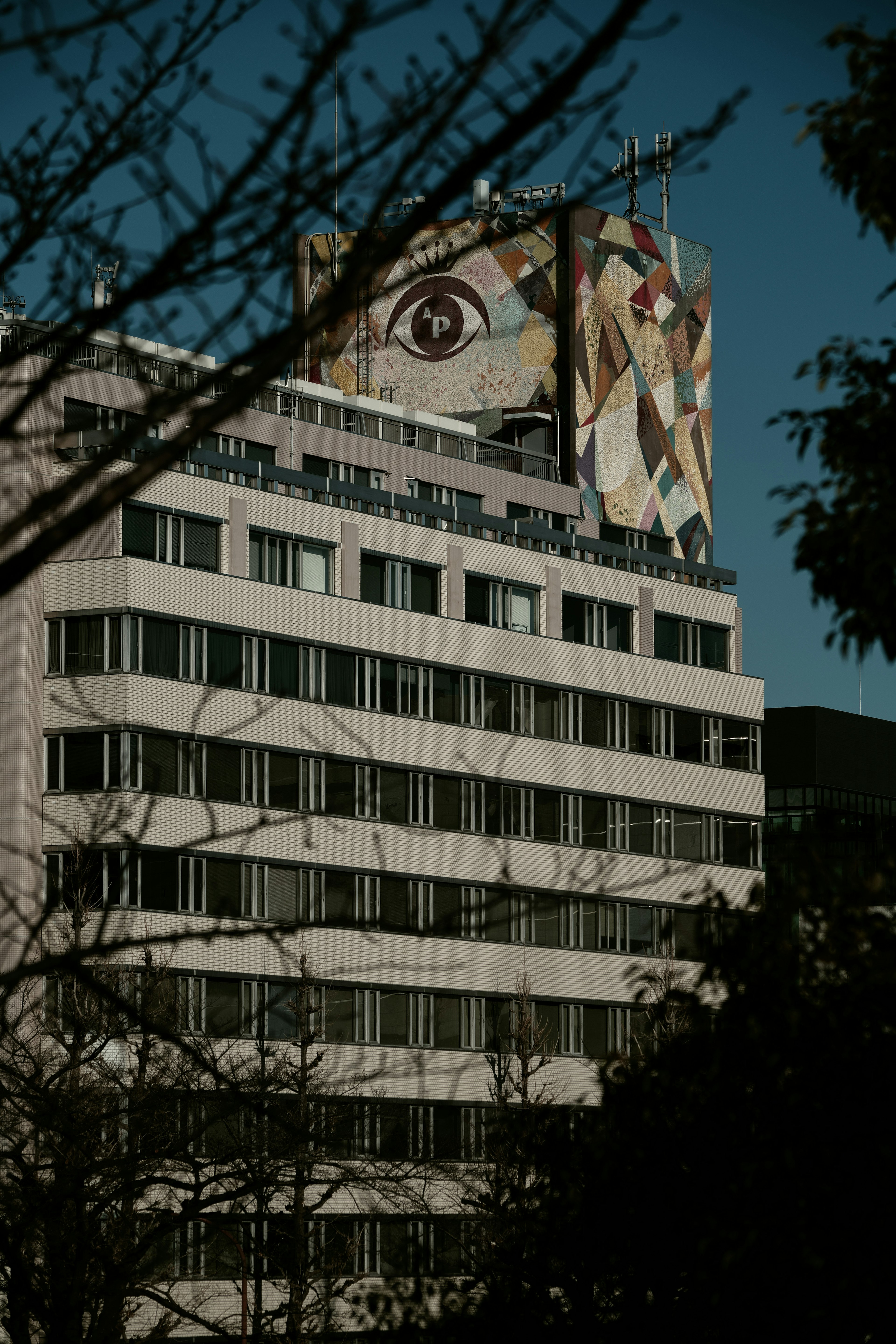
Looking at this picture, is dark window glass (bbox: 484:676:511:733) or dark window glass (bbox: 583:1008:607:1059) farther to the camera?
dark window glass (bbox: 583:1008:607:1059)

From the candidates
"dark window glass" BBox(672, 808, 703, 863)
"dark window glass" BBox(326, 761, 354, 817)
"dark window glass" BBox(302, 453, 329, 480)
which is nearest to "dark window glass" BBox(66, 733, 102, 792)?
"dark window glass" BBox(326, 761, 354, 817)

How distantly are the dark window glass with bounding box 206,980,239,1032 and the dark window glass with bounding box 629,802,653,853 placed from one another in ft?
60.9

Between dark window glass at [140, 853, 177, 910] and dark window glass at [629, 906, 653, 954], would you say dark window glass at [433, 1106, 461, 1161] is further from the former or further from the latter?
dark window glass at [140, 853, 177, 910]

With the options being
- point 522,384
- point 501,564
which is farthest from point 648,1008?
point 522,384

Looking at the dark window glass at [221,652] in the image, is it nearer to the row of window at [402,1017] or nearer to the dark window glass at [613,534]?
the row of window at [402,1017]

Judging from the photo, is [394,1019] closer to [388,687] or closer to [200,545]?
[388,687]

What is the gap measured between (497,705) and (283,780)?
32.4ft

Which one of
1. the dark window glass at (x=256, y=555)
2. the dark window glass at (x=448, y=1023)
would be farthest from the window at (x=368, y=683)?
the dark window glass at (x=448, y=1023)

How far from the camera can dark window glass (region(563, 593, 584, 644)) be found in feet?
236

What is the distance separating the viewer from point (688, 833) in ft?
242

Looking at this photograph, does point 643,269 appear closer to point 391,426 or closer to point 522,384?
point 522,384

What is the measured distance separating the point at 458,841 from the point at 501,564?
33.8 feet

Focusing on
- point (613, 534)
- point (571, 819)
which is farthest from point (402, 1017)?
point (613, 534)

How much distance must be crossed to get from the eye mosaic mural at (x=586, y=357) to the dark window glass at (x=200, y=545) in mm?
26610
